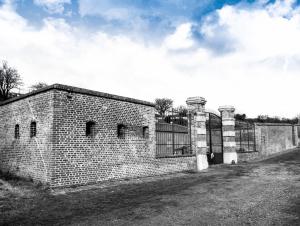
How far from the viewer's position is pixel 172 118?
1277 cm

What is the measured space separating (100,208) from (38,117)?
4740 millimetres

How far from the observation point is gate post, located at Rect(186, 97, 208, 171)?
13.0 metres

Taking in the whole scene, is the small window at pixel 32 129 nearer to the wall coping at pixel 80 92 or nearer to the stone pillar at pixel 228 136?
the wall coping at pixel 80 92

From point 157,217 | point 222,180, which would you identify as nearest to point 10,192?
point 157,217

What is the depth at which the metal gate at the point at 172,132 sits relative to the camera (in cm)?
1239

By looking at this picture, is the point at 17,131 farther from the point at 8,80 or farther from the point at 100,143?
the point at 8,80

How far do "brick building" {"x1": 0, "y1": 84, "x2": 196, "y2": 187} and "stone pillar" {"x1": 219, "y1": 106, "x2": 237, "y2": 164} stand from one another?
15.4 feet

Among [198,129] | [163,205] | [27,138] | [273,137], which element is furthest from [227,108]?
[27,138]

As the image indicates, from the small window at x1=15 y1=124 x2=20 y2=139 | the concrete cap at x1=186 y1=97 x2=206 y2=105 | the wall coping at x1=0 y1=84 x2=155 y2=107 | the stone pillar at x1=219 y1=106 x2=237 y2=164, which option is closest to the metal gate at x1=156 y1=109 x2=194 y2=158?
the concrete cap at x1=186 y1=97 x2=206 y2=105

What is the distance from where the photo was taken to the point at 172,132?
1234 centimetres

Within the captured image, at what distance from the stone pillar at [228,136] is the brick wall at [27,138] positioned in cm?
1033

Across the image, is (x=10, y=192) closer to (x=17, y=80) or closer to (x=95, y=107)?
(x=95, y=107)

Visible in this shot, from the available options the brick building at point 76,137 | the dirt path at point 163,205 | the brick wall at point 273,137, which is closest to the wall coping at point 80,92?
the brick building at point 76,137

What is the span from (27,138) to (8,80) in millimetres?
33513
